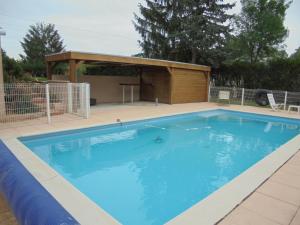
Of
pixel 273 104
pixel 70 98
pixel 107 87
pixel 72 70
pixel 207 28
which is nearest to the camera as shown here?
pixel 70 98

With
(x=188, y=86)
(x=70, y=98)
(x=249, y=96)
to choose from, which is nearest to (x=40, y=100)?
(x=70, y=98)

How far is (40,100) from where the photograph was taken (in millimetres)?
7504

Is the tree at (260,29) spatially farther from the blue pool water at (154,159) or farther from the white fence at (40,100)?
the white fence at (40,100)

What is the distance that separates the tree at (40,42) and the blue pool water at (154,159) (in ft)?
99.5

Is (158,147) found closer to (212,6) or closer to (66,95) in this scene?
(66,95)

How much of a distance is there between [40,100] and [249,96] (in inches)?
450

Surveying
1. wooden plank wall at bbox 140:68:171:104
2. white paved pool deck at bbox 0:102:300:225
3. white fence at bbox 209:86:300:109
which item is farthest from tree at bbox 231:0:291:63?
white paved pool deck at bbox 0:102:300:225

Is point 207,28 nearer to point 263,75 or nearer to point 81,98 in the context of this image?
point 263,75

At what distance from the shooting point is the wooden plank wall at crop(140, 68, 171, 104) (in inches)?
498

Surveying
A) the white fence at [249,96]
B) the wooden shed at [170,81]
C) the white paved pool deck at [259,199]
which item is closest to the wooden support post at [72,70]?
the wooden shed at [170,81]

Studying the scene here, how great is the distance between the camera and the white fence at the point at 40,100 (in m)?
6.77

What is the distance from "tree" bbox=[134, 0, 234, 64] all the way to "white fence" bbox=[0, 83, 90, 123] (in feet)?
33.8

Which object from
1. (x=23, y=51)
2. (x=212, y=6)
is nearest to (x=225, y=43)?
(x=212, y=6)

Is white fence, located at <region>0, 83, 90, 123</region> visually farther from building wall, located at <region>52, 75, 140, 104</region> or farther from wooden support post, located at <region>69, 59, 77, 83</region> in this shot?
building wall, located at <region>52, 75, 140, 104</region>
